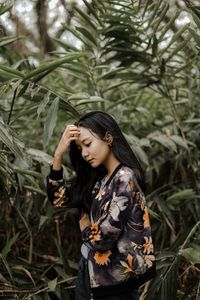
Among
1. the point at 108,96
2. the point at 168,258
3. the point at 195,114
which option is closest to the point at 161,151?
the point at 195,114

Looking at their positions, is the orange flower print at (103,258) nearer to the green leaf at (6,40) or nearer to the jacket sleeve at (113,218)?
the jacket sleeve at (113,218)

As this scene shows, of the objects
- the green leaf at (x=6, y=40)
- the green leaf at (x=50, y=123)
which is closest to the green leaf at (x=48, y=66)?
the green leaf at (x=50, y=123)

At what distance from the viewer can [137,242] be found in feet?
3.60

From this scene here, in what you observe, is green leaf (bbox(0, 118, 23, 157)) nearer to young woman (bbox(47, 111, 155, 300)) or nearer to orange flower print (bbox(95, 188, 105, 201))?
young woman (bbox(47, 111, 155, 300))

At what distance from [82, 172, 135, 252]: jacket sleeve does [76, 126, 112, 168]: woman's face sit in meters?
0.07

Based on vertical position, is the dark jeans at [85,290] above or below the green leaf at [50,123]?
below

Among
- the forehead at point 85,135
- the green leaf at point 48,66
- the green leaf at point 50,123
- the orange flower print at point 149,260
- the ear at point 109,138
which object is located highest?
the green leaf at point 48,66

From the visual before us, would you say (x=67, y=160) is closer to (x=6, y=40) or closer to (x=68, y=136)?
(x=6, y=40)

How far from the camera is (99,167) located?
1217 millimetres

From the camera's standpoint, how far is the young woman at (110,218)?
3.52ft

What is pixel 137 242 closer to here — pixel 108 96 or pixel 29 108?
pixel 29 108

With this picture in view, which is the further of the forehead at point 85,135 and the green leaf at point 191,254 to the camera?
the green leaf at point 191,254

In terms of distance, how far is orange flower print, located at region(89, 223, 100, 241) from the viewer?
3.46 ft

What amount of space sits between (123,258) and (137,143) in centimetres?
69
